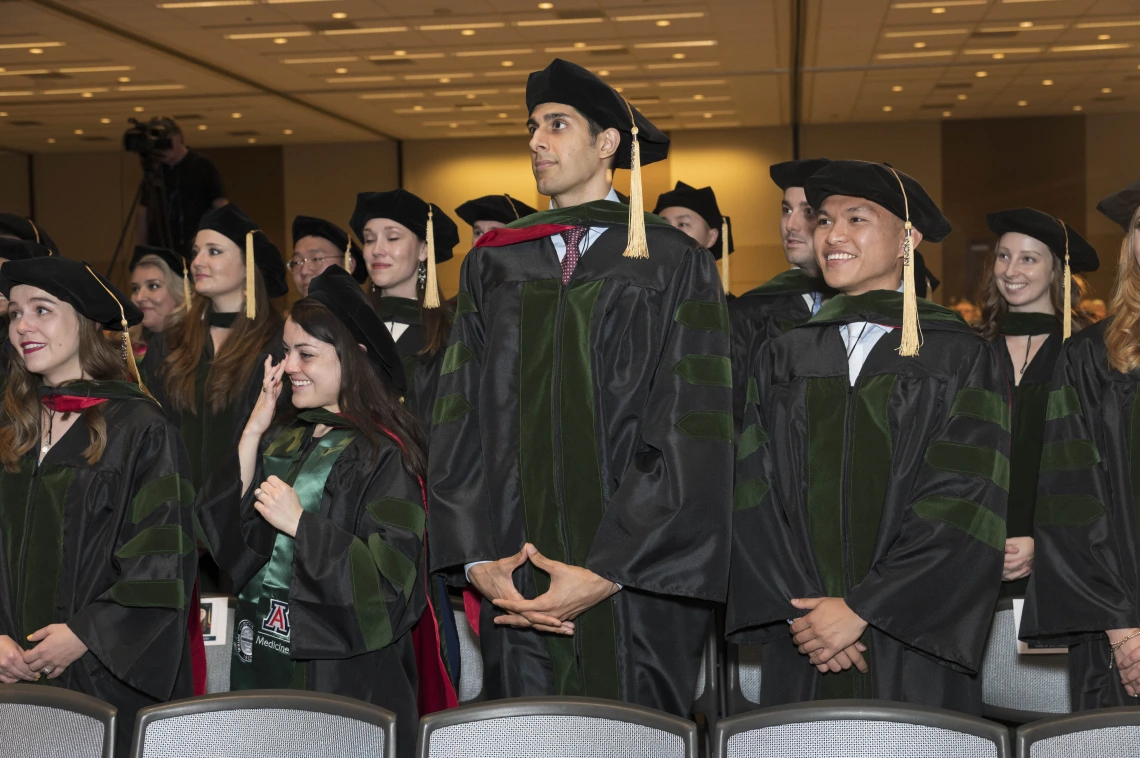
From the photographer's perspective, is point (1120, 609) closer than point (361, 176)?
Yes

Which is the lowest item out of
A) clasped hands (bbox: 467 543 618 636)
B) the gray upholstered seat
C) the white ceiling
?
the gray upholstered seat

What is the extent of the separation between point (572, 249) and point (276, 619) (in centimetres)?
122

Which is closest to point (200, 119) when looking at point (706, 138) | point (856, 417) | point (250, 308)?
point (706, 138)

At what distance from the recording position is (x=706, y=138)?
16.4 meters

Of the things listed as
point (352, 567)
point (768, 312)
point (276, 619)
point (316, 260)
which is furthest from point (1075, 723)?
point (316, 260)

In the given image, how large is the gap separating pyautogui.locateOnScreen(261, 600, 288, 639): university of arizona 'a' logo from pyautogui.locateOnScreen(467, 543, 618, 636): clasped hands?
659mm

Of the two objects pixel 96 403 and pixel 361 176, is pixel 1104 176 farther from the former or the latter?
pixel 96 403

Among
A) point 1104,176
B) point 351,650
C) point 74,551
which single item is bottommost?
point 351,650

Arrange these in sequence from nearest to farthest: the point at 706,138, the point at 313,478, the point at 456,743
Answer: the point at 456,743 < the point at 313,478 < the point at 706,138

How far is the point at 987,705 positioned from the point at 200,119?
14127 millimetres

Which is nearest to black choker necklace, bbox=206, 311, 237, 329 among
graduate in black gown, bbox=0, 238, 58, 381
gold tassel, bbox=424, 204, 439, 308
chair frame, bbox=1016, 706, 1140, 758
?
graduate in black gown, bbox=0, 238, 58, 381

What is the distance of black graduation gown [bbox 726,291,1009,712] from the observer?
2.51 metres

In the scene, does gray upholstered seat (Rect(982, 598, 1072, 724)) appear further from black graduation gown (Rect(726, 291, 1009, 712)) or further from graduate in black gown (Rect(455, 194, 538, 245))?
graduate in black gown (Rect(455, 194, 538, 245))

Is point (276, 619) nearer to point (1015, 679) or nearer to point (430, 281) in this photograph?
point (430, 281)
